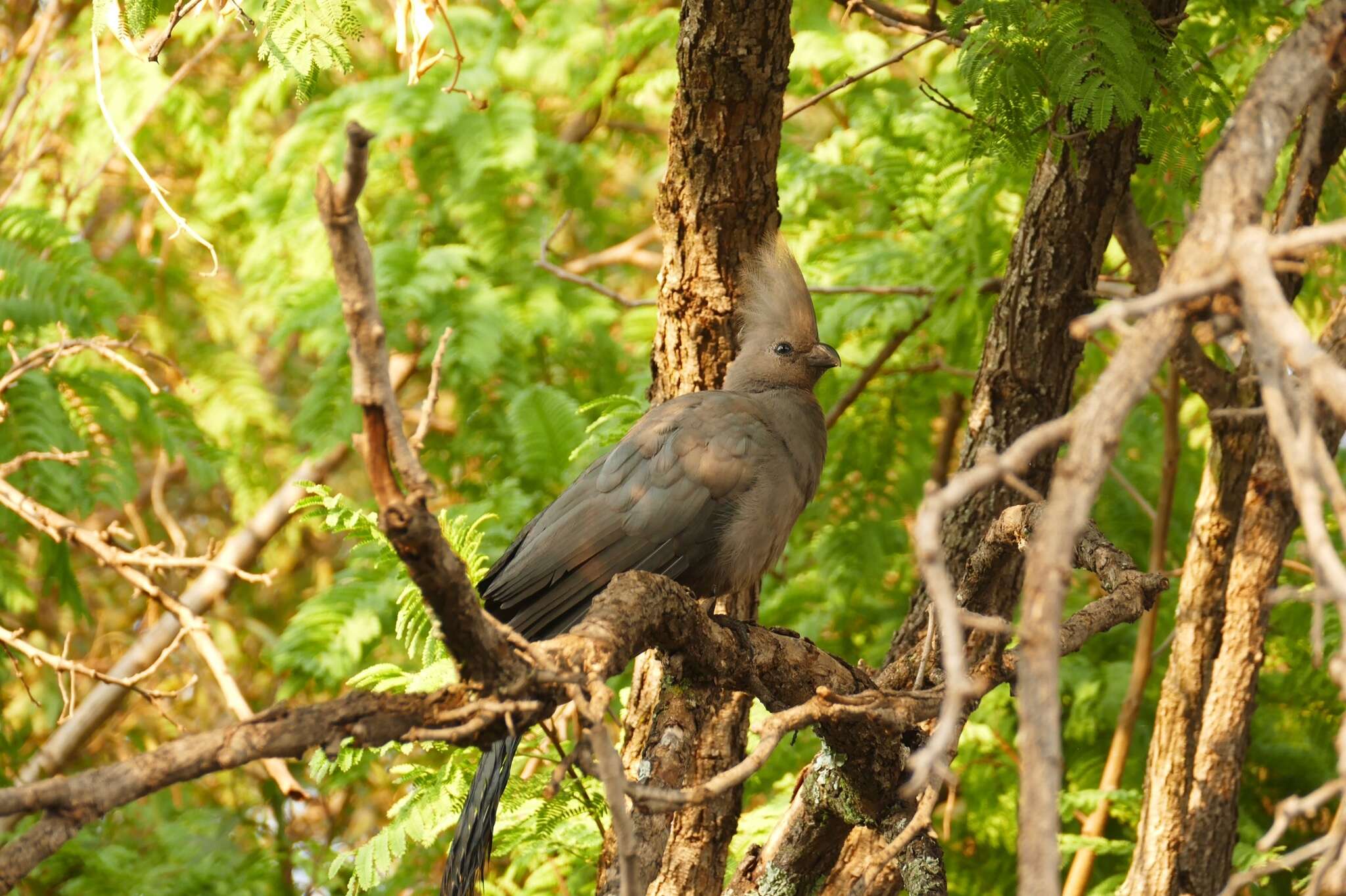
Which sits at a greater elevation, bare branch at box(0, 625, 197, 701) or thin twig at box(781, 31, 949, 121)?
thin twig at box(781, 31, 949, 121)

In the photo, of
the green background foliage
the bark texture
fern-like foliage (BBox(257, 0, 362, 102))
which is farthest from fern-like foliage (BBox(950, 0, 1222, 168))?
fern-like foliage (BBox(257, 0, 362, 102))

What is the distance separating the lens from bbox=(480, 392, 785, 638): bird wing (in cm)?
386

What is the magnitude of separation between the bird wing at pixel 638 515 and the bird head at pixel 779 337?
0.55 m

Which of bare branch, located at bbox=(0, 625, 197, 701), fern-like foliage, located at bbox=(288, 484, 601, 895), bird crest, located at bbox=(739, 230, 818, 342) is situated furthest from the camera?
bird crest, located at bbox=(739, 230, 818, 342)

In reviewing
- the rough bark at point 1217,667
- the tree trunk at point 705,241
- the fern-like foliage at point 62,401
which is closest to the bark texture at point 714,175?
the tree trunk at point 705,241

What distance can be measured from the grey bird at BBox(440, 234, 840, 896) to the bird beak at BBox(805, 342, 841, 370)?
40cm

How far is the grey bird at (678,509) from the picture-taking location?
3873mm

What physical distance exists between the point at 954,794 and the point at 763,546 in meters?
1.58

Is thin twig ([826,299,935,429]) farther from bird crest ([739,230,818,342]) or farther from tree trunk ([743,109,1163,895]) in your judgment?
tree trunk ([743,109,1163,895])

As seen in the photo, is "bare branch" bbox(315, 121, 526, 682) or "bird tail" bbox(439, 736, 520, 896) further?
"bird tail" bbox(439, 736, 520, 896)

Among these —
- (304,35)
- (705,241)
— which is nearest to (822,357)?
(705,241)

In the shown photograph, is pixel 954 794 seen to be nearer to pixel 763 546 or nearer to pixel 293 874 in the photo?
pixel 763 546

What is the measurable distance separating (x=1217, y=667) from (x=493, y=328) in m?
3.36

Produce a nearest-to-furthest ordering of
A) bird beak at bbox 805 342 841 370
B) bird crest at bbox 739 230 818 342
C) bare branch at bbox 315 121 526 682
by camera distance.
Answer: bare branch at bbox 315 121 526 682, bird crest at bbox 739 230 818 342, bird beak at bbox 805 342 841 370
